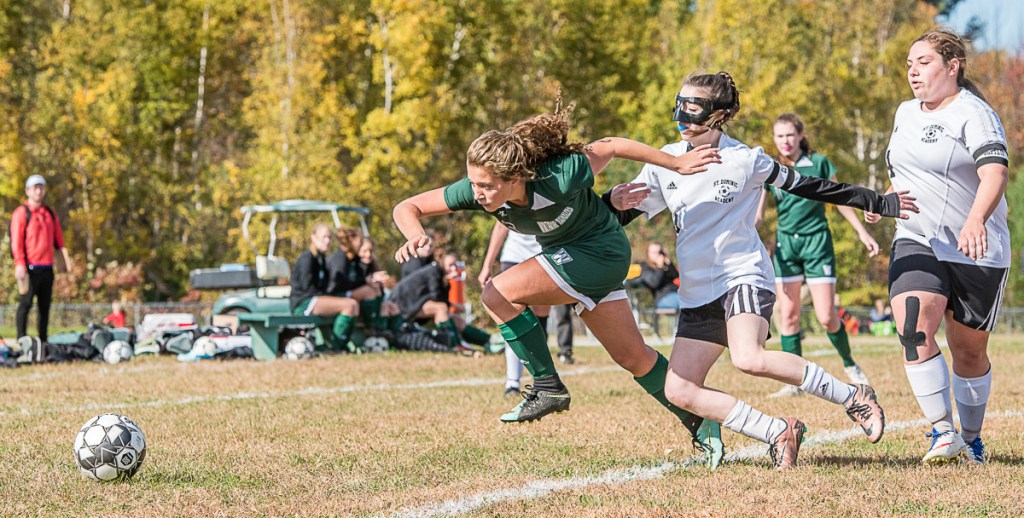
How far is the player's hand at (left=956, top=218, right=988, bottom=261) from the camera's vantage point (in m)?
4.86

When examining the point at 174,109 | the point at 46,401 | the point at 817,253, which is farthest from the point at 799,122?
the point at 174,109

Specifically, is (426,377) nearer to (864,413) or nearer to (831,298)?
(831,298)

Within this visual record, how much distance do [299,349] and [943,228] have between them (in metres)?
8.95

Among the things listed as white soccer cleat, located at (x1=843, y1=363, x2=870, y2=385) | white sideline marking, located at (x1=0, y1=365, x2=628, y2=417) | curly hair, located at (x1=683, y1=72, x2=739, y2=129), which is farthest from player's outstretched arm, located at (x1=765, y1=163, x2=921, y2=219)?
white sideline marking, located at (x1=0, y1=365, x2=628, y2=417)

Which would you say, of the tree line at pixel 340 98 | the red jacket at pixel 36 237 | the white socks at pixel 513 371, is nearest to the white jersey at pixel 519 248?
the white socks at pixel 513 371

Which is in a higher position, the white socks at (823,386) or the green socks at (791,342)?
the white socks at (823,386)

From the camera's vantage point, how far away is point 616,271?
5.25 m

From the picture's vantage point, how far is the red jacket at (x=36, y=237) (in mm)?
12508

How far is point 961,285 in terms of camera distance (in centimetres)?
523

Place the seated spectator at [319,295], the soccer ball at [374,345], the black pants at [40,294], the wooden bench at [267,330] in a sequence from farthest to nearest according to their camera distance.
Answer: the soccer ball at [374,345]
the seated spectator at [319,295]
the wooden bench at [267,330]
the black pants at [40,294]

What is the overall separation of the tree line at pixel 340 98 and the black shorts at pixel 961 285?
20985mm

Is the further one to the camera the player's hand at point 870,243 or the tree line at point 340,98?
the tree line at point 340,98

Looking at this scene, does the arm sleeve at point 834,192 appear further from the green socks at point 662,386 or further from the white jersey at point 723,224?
the green socks at point 662,386

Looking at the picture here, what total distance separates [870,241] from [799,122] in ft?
4.02
